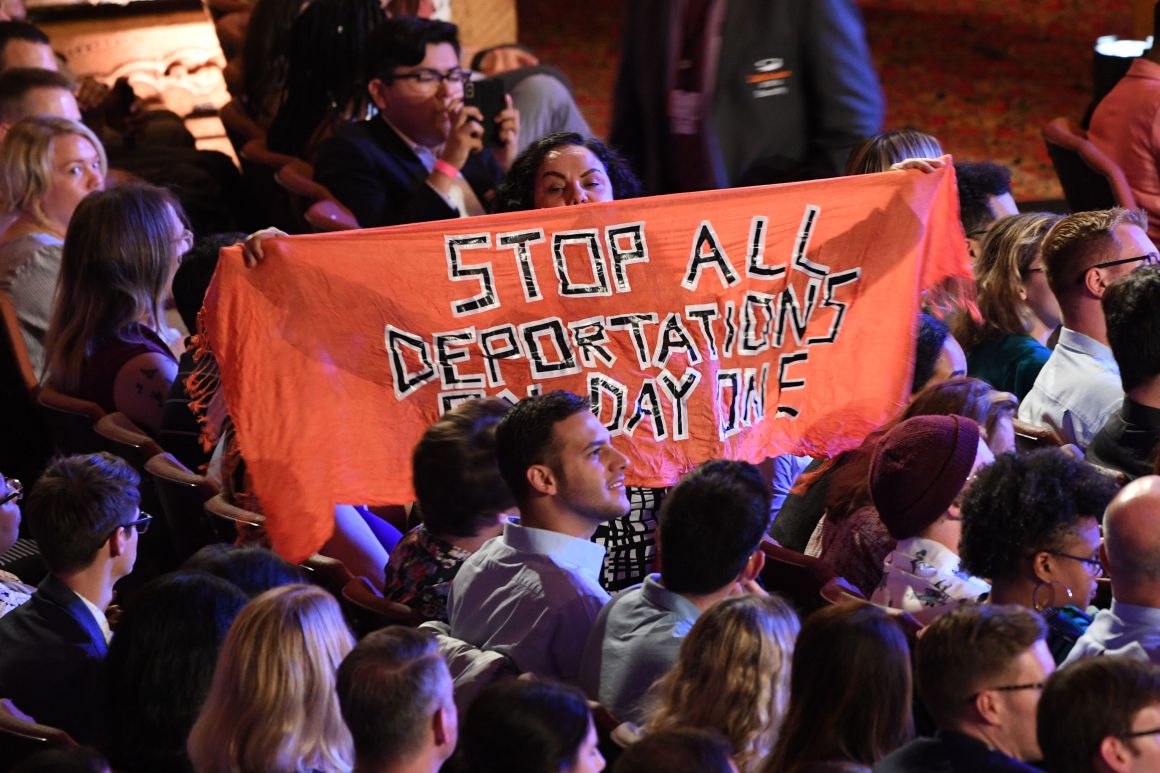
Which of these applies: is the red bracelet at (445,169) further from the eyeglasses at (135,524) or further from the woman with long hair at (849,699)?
the woman with long hair at (849,699)

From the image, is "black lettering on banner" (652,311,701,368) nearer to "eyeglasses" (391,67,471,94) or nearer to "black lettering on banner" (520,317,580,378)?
"black lettering on banner" (520,317,580,378)

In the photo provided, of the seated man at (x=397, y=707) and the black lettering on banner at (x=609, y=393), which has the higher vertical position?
the seated man at (x=397, y=707)

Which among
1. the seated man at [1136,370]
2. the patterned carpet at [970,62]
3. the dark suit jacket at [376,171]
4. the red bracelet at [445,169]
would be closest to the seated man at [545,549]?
the seated man at [1136,370]

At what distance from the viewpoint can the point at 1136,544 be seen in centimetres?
319

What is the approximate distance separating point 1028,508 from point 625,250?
142 cm

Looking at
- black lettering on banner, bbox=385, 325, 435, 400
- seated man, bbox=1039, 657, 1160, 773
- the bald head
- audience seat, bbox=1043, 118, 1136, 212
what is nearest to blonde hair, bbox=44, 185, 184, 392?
black lettering on banner, bbox=385, 325, 435, 400

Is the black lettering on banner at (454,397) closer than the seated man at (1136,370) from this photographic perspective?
No

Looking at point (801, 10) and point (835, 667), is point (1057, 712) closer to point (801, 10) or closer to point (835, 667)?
point (835, 667)

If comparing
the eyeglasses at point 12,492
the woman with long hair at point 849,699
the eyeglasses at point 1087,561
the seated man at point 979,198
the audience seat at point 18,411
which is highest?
the woman with long hair at point 849,699

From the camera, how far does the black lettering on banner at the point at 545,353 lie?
4410 mm

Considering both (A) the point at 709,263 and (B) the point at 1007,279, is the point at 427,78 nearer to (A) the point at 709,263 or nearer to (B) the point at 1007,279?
(A) the point at 709,263

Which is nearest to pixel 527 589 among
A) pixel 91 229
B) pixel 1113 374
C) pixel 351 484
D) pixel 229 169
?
pixel 351 484

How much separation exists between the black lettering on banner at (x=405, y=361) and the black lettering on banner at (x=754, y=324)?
0.80 meters

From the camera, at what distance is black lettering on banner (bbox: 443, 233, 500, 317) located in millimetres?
4441
